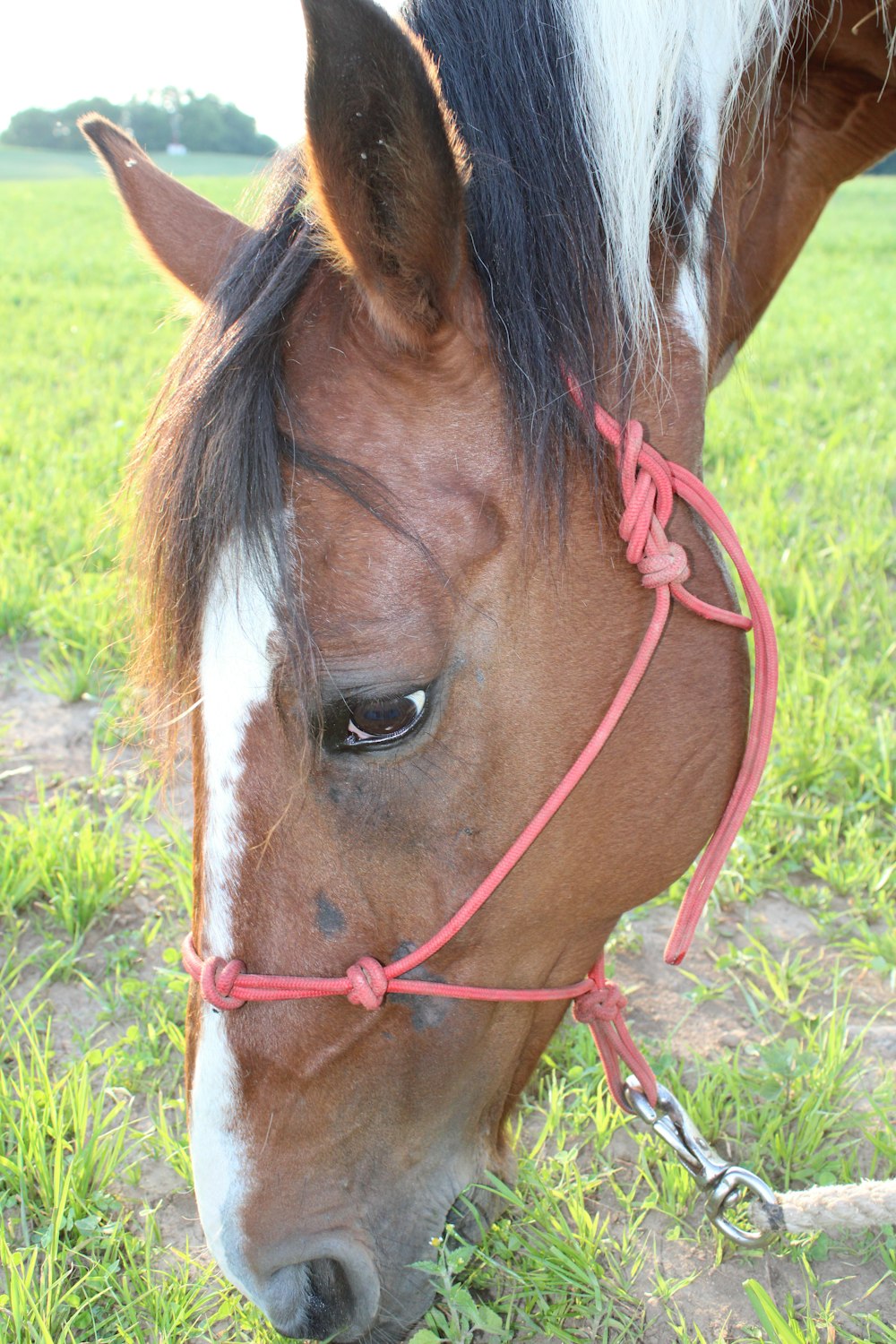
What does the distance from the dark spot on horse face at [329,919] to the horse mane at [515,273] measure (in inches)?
13.2

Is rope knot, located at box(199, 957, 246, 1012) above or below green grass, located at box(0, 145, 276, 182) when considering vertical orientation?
below

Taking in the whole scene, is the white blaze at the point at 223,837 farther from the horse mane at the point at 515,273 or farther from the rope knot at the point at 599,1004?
the rope knot at the point at 599,1004

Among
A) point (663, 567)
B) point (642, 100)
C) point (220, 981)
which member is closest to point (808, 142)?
point (642, 100)

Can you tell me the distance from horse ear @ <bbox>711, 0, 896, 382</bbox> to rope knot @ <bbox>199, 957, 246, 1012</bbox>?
3.71ft

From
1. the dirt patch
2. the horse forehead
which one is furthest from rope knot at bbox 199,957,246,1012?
the dirt patch

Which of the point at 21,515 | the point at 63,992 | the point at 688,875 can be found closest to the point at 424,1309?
the point at 63,992

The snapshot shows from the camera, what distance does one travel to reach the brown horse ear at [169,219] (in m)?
1.57

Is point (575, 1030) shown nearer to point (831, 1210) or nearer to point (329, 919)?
point (831, 1210)

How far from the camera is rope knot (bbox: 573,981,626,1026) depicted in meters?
1.57

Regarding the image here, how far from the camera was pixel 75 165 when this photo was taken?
35.2m

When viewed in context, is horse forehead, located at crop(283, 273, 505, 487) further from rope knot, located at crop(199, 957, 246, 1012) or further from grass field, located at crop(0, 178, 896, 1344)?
rope knot, located at crop(199, 957, 246, 1012)

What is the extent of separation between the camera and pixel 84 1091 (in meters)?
1.73

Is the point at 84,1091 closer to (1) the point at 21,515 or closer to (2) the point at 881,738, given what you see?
(2) the point at 881,738

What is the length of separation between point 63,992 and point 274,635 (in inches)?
54.0
